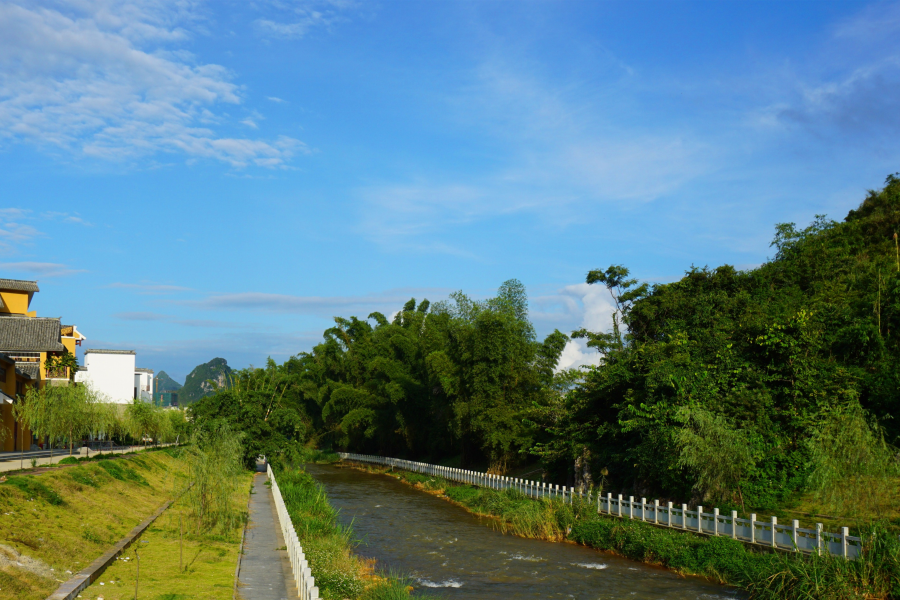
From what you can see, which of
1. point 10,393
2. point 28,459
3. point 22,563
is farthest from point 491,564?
point 10,393

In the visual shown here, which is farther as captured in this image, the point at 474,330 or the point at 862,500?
the point at 474,330

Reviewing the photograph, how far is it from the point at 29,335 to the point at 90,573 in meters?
48.7

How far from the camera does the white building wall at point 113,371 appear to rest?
295 ft

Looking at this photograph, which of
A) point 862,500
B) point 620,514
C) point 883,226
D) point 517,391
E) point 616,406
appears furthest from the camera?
point 883,226

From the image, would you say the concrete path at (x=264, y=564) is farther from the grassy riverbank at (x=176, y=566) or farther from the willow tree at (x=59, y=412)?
the willow tree at (x=59, y=412)

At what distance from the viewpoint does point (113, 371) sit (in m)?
91.1

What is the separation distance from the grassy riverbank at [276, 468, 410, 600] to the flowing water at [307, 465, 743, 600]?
150cm

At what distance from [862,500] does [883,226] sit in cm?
4209

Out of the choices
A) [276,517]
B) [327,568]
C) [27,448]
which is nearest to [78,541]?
[327,568]

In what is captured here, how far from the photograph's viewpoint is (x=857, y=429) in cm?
1720

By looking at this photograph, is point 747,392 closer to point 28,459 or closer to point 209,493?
point 209,493

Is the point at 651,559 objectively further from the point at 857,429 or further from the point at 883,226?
the point at 883,226

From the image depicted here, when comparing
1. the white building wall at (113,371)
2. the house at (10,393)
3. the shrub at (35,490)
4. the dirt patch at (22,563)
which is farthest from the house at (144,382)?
the dirt patch at (22,563)

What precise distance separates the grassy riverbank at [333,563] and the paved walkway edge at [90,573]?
4562mm
